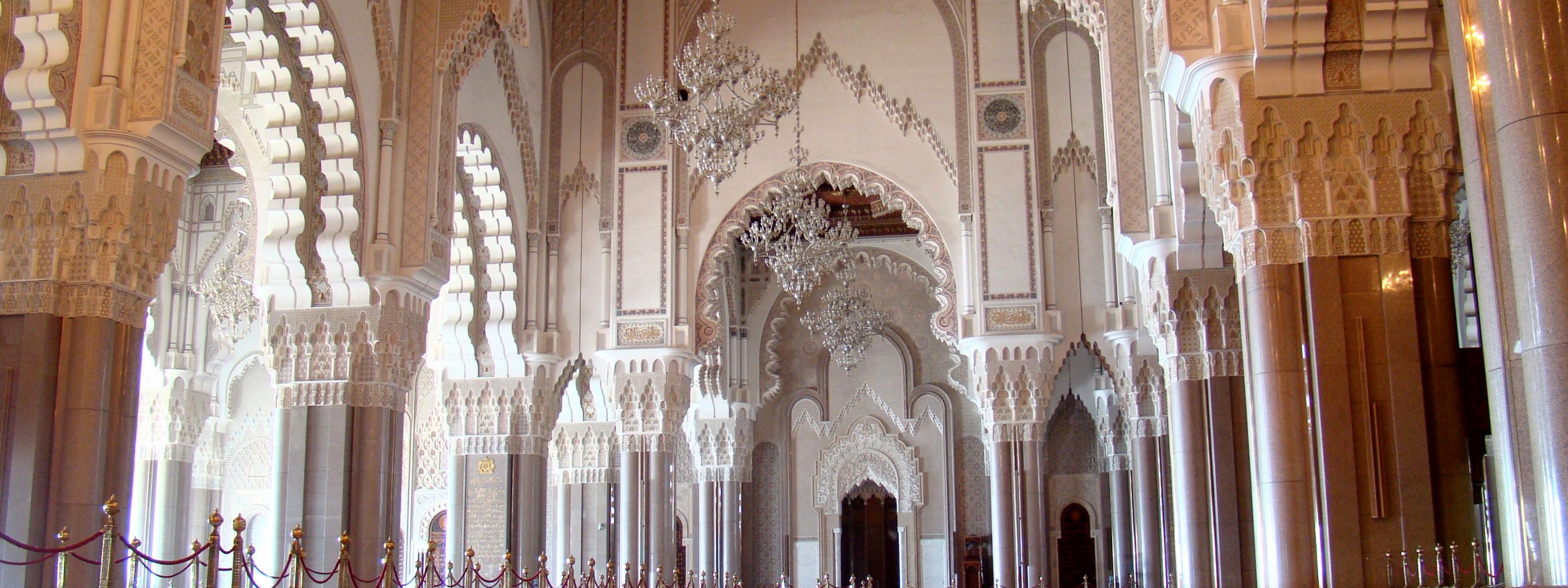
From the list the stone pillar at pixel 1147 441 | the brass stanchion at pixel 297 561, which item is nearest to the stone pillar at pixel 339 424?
the brass stanchion at pixel 297 561

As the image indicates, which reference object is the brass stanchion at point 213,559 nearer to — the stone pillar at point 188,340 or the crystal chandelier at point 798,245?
the crystal chandelier at point 798,245

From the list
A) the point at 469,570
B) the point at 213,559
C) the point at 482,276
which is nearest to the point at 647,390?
the point at 482,276

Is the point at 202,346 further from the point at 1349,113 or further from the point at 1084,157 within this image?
the point at 1349,113

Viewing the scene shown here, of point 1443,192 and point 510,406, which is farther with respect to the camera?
point 510,406

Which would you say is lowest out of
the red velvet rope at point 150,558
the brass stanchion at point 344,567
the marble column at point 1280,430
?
the brass stanchion at point 344,567

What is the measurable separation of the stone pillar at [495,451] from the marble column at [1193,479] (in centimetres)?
621

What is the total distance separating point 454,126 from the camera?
10.3 metres

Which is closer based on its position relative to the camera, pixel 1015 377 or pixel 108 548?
pixel 108 548

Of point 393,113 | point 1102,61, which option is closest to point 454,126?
point 393,113

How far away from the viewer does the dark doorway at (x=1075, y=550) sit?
16656 mm

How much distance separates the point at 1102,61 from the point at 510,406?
20.8 feet

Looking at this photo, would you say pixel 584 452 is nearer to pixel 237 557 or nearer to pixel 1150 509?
pixel 1150 509

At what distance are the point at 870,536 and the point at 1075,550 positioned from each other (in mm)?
2683

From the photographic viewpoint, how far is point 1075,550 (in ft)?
55.1
